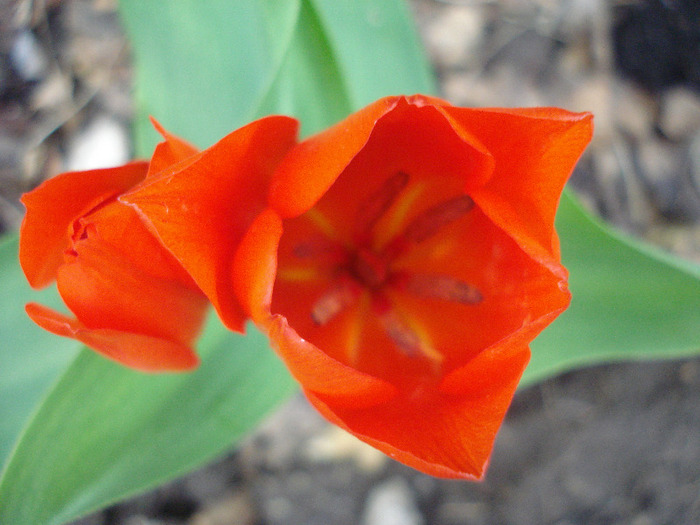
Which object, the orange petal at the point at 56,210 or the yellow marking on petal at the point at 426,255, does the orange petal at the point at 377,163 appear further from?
the orange petal at the point at 56,210

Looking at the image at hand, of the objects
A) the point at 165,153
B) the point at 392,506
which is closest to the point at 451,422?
the point at 165,153

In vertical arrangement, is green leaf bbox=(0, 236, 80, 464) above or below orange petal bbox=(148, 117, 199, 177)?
below

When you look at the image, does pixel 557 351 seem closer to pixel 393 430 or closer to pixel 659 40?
pixel 393 430

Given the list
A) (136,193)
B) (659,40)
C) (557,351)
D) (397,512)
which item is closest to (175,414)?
(136,193)

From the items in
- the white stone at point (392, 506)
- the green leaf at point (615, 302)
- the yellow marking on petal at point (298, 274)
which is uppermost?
the yellow marking on petal at point (298, 274)

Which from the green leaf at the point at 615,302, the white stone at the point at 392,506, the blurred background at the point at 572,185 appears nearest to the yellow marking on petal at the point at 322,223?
the green leaf at the point at 615,302

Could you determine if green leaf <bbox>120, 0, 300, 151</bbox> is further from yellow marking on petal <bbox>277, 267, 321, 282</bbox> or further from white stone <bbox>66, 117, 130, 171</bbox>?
white stone <bbox>66, 117, 130, 171</bbox>

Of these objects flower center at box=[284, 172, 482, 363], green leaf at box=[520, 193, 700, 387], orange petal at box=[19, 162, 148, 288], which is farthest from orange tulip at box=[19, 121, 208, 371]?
green leaf at box=[520, 193, 700, 387]
